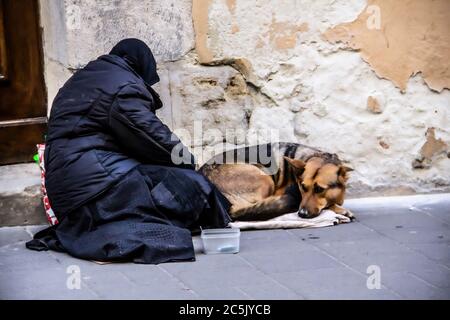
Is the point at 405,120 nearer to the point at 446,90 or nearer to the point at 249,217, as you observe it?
the point at 446,90

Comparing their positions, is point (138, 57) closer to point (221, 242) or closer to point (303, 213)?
point (221, 242)

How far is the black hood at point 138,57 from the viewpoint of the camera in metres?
5.47

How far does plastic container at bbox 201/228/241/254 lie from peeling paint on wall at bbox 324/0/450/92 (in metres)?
1.69

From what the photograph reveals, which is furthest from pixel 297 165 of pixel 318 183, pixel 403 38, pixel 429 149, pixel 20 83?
pixel 20 83

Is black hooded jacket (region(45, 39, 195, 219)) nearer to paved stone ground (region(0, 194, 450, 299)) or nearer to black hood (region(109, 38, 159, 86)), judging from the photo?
black hood (region(109, 38, 159, 86))

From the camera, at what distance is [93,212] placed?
17.0 feet

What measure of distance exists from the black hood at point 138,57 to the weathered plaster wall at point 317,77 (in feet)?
1.54

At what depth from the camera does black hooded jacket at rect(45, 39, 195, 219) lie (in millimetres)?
5176

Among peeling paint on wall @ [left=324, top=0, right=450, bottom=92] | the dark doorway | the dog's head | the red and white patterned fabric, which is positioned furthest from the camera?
peeling paint on wall @ [left=324, top=0, right=450, bottom=92]

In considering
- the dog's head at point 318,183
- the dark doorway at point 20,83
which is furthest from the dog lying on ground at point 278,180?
the dark doorway at point 20,83

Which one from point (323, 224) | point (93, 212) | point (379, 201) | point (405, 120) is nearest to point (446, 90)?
point (405, 120)

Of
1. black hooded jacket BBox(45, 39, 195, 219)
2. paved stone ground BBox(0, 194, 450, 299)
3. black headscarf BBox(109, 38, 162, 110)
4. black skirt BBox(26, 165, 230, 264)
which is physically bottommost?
paved stone ground BBox(0, 194, 450, 299)

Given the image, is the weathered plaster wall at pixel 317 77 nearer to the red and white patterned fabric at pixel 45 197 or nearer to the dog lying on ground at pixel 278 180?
the dog lying on ground at pixel 278 180

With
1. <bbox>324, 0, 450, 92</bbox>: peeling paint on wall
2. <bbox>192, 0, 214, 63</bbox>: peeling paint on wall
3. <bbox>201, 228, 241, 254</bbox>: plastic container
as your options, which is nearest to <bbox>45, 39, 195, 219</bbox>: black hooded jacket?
<bbox>201, 228, 241, 254</bbox>: plastic container
